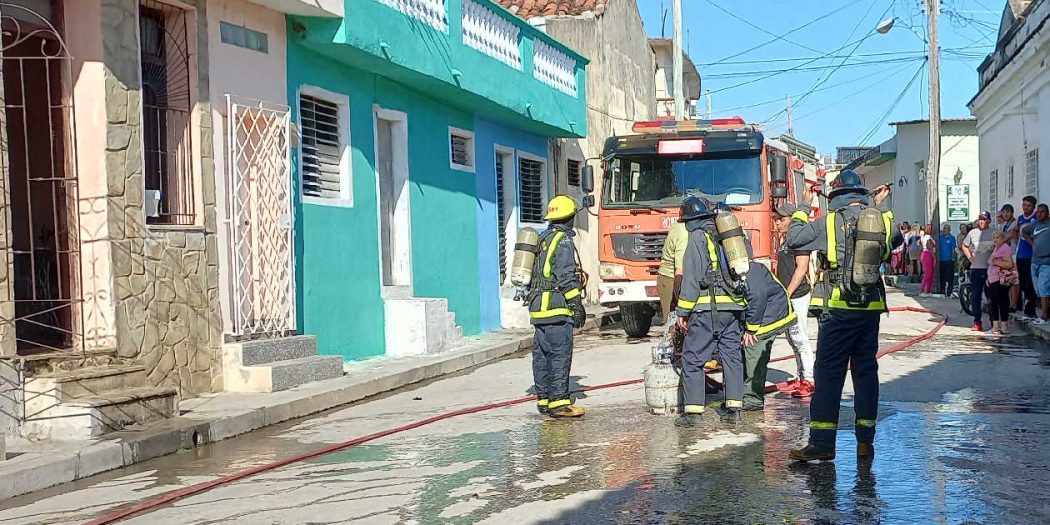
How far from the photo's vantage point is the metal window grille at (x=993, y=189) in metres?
25.1

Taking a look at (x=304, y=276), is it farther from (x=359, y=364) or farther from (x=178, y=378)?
(x=178, y=378)

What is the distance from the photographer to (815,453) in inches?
261

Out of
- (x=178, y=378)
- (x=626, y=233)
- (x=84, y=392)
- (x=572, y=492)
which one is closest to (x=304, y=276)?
(x=178, y=378)

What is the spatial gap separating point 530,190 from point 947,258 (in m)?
10.4

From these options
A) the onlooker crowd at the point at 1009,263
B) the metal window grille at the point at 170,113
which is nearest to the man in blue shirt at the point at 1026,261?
the onlooker crowd at the point at 1009,263

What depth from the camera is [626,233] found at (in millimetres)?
15727

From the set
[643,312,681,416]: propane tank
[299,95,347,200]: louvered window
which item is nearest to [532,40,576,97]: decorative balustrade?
[299,95,347,200]: louvered window

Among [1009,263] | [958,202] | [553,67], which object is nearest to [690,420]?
[1009,263]

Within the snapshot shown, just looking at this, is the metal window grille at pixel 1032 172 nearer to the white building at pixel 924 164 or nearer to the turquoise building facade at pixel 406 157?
the turquoise building facade at pixel 406 157

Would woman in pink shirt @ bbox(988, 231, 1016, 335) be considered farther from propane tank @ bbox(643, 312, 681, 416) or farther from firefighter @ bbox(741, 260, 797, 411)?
propane tank @ bbox(643, 312, 681, 416)

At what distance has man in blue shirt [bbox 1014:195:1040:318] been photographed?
628 inches

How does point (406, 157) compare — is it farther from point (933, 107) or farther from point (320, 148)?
point (933, 107)

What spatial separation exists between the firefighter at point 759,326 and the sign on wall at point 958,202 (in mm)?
29873

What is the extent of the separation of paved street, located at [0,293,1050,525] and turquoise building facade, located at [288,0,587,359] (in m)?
3.31
